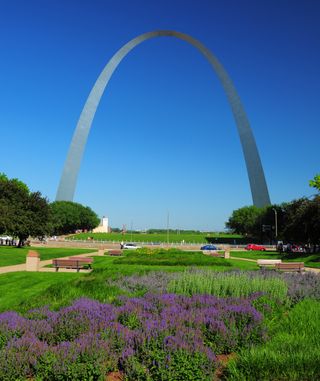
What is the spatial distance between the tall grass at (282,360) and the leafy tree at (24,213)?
44475 millimetres

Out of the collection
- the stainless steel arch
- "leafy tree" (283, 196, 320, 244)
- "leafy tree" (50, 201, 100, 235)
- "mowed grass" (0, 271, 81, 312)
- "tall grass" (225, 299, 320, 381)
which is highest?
the stainless steel arch

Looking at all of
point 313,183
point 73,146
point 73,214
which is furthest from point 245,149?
point 73,214

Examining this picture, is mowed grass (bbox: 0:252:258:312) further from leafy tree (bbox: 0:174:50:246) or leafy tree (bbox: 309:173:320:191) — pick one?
leafy tree (bbox: 309:173:320:191)

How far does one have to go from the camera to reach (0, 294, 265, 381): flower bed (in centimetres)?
Result: 527

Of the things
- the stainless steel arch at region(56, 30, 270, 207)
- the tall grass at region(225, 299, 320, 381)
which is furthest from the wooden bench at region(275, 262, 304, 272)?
the stainless steel arch at region(56, 30, 270, 207)

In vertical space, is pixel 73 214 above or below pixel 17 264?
above

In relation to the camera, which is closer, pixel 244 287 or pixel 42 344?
pixel 42 344

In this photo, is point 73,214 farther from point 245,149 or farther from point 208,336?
point 208,336

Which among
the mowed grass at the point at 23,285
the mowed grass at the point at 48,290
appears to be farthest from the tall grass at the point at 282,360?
the mowed grass at the point at 23,285

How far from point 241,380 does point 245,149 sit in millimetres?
81498

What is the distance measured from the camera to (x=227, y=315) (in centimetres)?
741

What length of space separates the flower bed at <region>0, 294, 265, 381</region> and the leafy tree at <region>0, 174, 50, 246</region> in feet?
139

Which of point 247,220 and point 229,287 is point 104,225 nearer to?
point 247,220

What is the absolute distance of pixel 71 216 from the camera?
4232 inches
